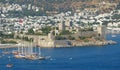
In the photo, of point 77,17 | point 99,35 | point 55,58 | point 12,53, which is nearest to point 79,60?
point 55,58

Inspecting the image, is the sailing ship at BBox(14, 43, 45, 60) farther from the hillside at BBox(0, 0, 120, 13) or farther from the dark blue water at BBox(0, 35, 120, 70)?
the hillside at BBox(0, 0, 120, 13)

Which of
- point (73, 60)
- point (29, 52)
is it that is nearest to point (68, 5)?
point (29, 52)

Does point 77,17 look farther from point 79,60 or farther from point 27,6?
point 79,60

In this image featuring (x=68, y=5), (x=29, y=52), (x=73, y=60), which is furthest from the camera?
(x=68, y=5)

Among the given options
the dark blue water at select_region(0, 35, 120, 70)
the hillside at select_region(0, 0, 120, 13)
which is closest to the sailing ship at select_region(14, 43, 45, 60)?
the dark blue water at select_region(0, 35, 120, 70)

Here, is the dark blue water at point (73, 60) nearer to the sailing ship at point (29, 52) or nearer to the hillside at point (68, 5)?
the sailing ship at point (29, 52)

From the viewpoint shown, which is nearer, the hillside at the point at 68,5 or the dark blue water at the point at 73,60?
the dark blue water at the point at 73,60

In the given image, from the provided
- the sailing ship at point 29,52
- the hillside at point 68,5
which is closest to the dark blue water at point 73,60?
the sailing ship at point 29,52

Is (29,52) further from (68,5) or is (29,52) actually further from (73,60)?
(68,5)
